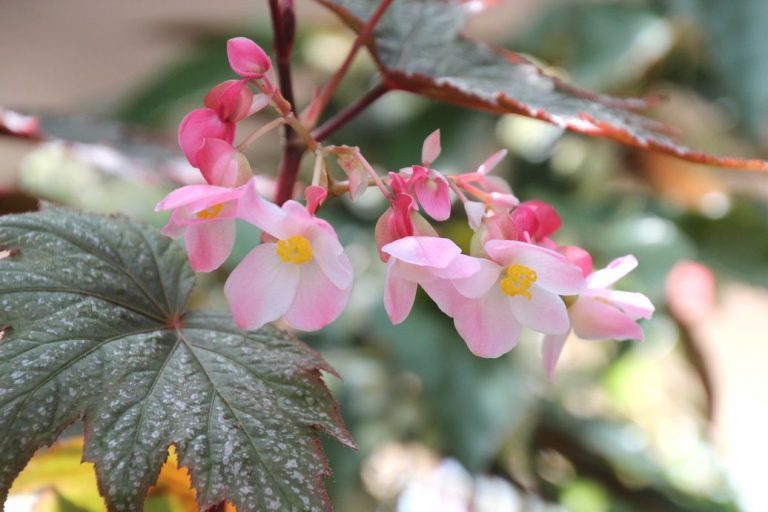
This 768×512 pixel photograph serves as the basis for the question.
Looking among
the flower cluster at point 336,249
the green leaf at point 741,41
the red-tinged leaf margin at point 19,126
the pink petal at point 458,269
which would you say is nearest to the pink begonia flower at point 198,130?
the flower cluster at point 336,249

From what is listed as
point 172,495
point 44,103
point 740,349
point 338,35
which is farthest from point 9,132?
point 740,349

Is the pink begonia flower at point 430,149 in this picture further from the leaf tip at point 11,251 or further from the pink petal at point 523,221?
the leaf tip at point 11,251

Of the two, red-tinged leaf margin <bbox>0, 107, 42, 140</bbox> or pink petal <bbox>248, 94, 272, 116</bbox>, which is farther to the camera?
red-tinged leaf margin <bbox>0, 107, 42, 140</bbox>

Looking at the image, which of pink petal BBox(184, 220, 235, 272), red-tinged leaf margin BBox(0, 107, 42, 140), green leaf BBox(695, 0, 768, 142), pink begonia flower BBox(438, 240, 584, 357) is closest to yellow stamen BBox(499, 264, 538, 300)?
pink begonia flower BBox(438, 240, 584, 357)

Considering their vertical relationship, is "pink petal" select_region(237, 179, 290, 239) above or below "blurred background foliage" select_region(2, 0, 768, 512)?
above

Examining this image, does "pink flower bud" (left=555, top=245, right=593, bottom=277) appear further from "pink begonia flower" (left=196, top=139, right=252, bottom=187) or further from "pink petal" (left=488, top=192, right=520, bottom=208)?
"pink begonia flower" (left=196, top=139, right=252, bottom=187)

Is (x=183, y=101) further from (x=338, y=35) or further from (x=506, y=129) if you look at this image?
(x=506, y=129)

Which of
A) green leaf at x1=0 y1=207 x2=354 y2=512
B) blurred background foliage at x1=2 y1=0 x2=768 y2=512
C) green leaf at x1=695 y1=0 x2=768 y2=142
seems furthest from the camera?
green leaf at x1=695 y1=0 x2=768 y2=142
